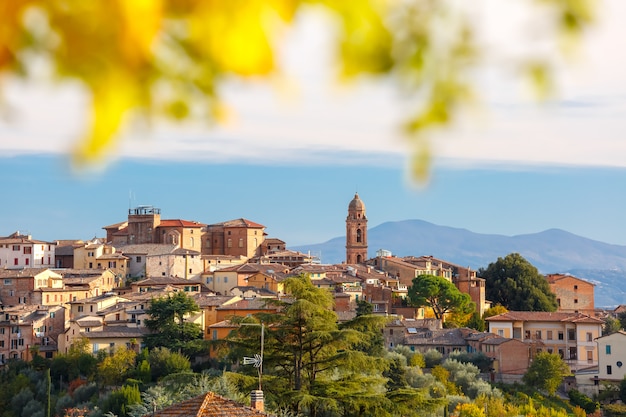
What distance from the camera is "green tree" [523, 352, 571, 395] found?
35.6 m

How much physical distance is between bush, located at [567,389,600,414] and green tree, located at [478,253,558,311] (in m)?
16.2

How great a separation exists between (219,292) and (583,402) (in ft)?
68.7

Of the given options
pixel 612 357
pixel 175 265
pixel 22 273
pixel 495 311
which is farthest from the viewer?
pixel 175 265

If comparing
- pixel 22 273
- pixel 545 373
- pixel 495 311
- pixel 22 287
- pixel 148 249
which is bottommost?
pixel 545 373

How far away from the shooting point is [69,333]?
1635 inches

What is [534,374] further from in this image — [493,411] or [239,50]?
[239,50]

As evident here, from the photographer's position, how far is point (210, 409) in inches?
542

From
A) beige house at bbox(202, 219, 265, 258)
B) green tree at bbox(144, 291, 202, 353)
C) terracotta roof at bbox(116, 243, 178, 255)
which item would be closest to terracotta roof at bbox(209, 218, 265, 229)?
beige house at bbox(202, 219, 265, 258)

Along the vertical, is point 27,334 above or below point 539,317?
below

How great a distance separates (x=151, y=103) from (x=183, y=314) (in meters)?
39.3

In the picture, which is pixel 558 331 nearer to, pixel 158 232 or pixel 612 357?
pixel 612 357

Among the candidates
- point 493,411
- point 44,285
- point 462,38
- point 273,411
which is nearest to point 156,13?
point 462,38

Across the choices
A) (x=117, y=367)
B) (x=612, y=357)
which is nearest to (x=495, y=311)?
(x=612, y=357)

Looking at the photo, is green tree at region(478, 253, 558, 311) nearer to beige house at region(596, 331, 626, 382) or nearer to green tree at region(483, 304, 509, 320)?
green tree at region(483, 304, 509, 320)
